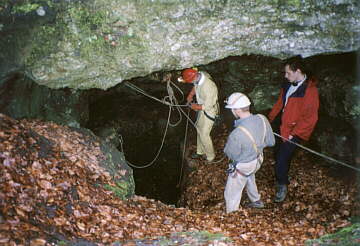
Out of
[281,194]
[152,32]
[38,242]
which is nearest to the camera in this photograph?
[38,242]

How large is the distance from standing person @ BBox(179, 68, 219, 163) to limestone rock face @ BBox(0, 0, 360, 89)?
149 cm

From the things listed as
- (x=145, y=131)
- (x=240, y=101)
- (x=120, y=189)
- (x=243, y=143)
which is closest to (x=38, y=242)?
(x=120, y=189)

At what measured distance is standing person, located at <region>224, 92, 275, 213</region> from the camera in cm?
628

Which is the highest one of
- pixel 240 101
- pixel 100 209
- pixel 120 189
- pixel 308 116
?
pixel 240 101

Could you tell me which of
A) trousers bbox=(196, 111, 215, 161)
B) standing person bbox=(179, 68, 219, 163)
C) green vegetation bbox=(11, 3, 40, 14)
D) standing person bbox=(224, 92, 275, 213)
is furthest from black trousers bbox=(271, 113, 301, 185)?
green vegetation bbox=(11, 3, 40, 14)

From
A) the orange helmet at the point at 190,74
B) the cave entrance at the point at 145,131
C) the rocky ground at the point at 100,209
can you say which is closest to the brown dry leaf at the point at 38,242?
the rocky ground at the point at 100,209

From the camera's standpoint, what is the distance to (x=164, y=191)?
11.0 m

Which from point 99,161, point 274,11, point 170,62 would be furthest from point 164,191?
point 274,11

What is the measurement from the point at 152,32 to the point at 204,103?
2.79 meters

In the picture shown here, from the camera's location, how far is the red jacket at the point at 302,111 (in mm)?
6773

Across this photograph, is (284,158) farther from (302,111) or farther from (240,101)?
(240,101)

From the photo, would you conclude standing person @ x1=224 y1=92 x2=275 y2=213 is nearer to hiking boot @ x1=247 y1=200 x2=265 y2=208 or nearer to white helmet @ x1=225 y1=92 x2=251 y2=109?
white helmet @ x1=225 y1=92 x2=251 y2=109

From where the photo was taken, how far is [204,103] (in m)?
8.91

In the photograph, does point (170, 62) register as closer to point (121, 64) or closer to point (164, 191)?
point (121, 64)
